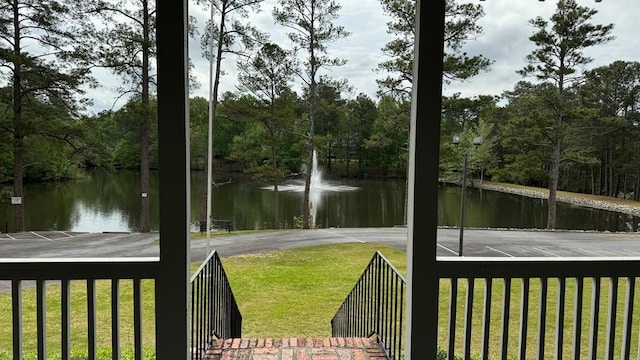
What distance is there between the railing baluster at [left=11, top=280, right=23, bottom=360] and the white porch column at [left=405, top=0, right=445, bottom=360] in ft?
4.70

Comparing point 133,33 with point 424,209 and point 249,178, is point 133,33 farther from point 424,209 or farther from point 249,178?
point 424,209

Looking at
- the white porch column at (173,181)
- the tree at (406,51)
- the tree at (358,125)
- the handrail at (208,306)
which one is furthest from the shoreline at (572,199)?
the tree at (358,125)

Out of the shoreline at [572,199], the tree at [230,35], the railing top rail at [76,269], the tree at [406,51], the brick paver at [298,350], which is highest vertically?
the tree at [230,35]

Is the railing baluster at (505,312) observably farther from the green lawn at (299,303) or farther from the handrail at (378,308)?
the green lawn at (299,303)

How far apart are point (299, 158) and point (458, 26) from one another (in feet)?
29.0

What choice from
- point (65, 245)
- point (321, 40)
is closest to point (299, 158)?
point (321, 40)

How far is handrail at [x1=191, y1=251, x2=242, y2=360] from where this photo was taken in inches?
81.4

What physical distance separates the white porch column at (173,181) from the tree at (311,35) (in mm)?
10288

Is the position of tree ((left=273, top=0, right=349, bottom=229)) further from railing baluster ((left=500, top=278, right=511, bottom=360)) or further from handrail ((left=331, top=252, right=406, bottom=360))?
railing baluster ((left=500, top=278, right=511, bottom=360))

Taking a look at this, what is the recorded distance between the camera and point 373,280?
3135mm

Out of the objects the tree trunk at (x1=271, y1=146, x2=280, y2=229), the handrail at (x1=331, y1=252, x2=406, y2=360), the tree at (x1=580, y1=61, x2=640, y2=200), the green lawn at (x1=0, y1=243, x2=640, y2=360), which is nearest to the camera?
the handrail at (x1=331, y1=252, x2=406, y2=360)

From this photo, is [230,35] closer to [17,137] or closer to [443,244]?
[17,137]

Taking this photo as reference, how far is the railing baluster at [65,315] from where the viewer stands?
1.50 m

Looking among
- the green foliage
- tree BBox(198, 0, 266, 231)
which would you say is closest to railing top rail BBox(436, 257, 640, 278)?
the green foliage
